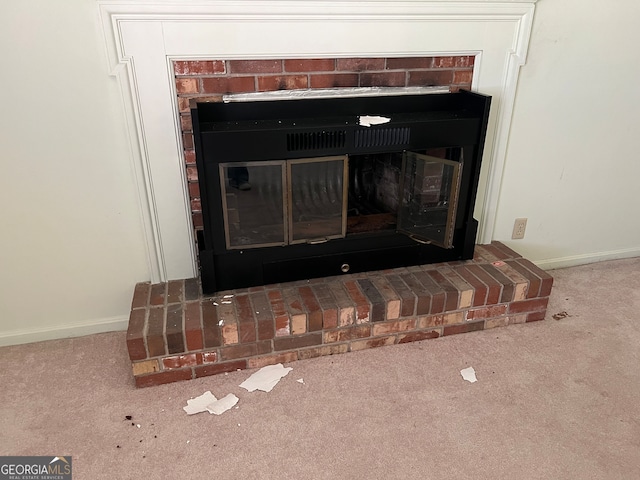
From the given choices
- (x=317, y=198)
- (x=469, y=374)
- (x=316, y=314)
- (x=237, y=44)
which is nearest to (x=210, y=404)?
(x=316, y=314)

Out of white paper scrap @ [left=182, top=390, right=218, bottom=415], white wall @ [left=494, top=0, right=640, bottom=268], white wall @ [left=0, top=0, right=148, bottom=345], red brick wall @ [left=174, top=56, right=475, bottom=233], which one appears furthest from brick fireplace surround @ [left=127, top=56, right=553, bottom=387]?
white wall @ [left=494, top=0, right=640, bottom=268]

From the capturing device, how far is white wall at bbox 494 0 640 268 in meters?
2.12

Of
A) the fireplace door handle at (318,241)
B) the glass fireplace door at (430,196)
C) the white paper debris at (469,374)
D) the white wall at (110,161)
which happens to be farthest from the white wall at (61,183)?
the white paper debris at (469,374)

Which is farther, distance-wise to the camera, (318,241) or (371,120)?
(318,241)

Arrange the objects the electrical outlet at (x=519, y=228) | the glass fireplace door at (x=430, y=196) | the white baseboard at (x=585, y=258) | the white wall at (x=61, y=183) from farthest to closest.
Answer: the white baseboard at (x=585, y=258)
the electrical outlet at (x=519, y=228)
the glass fireplace door at (x=430, y=196)
the white wall at (x=61, y=183)

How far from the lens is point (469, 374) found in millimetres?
1858

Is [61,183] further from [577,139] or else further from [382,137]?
[577,139]

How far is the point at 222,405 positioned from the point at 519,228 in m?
1.68

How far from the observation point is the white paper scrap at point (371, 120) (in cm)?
185

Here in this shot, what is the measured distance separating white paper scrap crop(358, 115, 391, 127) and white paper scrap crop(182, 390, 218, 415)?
45.3 inches

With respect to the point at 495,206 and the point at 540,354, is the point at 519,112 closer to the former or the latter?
the point at 495,206

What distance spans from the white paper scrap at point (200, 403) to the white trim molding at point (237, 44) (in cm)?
56

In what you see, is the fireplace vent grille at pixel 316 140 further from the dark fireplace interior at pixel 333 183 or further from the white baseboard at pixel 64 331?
the white baseboard at pixel 64 331

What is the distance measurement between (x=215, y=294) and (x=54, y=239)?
0.66m
